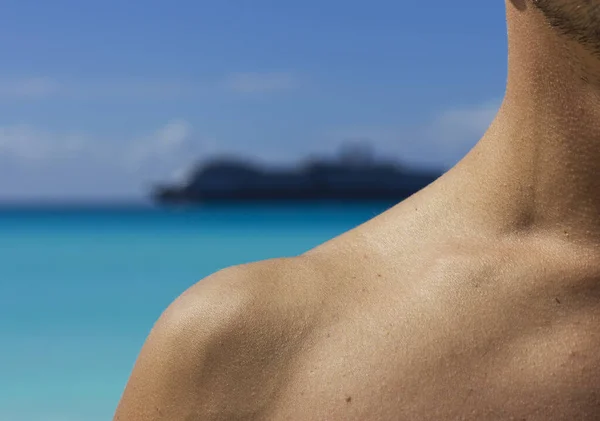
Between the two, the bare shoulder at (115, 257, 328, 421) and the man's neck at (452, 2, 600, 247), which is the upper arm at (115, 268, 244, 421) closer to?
the bare shoulder at (115, 257, 328, 421)

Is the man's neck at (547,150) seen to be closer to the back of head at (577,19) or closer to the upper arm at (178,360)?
the back of head at (577,19)

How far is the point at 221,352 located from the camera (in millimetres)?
1169

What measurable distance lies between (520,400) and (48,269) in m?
17.8

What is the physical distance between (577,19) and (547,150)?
19 centimetres

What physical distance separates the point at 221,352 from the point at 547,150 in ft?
1.77

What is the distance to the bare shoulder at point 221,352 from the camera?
116 cm

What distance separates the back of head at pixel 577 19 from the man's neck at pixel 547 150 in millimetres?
18

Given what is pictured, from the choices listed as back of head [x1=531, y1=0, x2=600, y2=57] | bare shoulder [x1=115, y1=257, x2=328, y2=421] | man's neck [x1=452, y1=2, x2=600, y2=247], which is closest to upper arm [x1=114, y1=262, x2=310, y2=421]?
bare shoulder [x1=115, y1=257, x2=328, y2=421]

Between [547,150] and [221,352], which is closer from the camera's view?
[221,352]

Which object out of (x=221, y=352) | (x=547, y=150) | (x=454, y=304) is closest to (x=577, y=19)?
(x=547, y=150)

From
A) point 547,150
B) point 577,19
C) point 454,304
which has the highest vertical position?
point 577,19

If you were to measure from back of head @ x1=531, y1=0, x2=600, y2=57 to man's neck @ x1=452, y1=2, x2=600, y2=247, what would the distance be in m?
0.02

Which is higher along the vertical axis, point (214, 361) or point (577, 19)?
point (577, 19)

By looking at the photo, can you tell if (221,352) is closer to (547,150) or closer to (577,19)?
(547,150)
